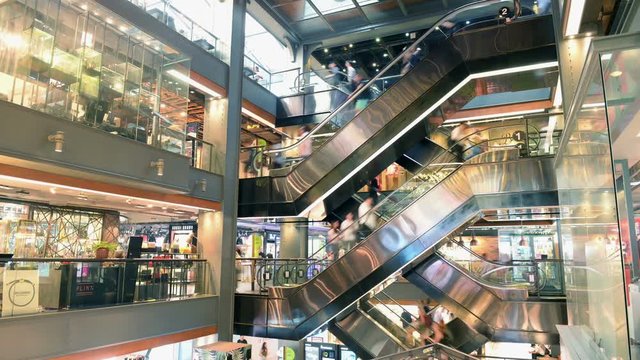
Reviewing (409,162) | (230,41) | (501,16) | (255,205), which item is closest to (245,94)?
(230,41)

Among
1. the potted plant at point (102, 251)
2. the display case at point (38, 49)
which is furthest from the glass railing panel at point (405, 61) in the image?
the display case at point (38, 49)

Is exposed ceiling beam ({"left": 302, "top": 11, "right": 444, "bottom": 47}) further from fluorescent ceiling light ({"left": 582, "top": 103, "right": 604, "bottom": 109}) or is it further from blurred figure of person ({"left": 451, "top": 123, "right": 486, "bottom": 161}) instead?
fluorescent ceiling light ({"left": 582, "top": 103, "right": 604, "bottom": 109})

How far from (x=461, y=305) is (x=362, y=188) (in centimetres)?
418

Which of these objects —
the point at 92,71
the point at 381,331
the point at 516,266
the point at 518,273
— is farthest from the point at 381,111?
the point at 92,71

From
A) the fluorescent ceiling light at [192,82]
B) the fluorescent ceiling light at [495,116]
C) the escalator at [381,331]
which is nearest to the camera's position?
the fluorescent ceiling light at [192,82]

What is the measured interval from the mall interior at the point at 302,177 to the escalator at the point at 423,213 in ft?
0.13

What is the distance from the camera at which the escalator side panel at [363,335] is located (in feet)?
37.0

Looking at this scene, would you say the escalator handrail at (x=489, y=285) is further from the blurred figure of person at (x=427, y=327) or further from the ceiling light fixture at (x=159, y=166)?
the ceiling light fixture at (x=159, y=166)

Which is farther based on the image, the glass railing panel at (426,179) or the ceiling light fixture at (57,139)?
the glass railing panel at (426,179)

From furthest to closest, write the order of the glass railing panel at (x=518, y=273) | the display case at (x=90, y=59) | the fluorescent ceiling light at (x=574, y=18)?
the glass railing panel at (x=518, y=273) < the display case at (x=90, y=59) < the fluorescent ceiling light at (x=574, y=18)

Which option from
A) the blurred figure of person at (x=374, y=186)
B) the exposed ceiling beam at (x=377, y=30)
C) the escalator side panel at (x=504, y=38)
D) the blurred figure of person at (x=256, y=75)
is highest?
the exposed ceiling beam at (x=377, y=30)

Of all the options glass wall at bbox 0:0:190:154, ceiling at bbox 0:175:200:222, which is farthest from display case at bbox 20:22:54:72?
ceiling at bbox 0:175:200:222

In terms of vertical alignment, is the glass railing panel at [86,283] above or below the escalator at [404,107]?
below

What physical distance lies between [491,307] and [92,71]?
29.1 ft
